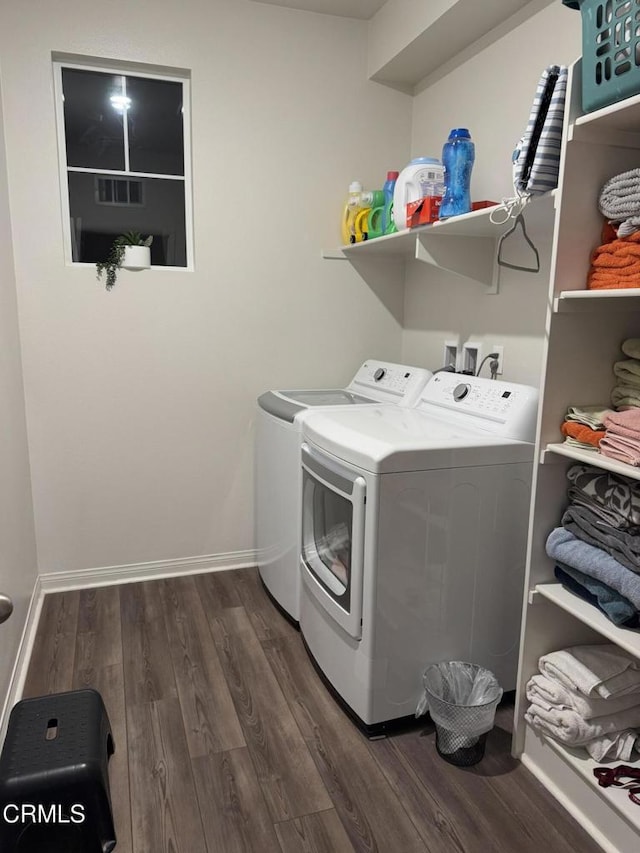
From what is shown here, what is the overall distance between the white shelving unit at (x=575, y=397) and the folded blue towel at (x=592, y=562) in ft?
0.19

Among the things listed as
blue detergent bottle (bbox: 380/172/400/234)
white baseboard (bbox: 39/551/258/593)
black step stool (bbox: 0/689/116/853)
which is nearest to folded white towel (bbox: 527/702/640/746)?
black step stool (bbox: 0/689/116/853)

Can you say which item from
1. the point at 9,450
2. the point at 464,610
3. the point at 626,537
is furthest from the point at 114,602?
the point at 626,537

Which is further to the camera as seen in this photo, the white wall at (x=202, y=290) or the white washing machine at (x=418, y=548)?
the white wall at (x=202, y=290)

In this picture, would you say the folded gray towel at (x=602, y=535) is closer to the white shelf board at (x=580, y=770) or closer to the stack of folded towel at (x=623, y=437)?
the stack of folded towel at (x=623, y=437)

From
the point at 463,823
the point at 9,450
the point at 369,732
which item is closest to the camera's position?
the point at 463,823

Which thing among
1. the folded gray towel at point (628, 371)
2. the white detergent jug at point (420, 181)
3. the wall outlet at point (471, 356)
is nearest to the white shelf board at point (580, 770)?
the folded gray towel at point (628, 371)

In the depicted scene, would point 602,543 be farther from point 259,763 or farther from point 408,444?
point 259,763

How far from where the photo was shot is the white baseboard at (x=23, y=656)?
186 centimetres

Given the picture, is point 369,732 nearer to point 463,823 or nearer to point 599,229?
point 463,823

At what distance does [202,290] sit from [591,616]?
209cm

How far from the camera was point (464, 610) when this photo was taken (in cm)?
188

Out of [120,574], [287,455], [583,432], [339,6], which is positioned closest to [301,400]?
[287,455]

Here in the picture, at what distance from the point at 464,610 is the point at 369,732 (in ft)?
1.54

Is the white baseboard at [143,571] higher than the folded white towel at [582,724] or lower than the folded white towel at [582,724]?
lower
